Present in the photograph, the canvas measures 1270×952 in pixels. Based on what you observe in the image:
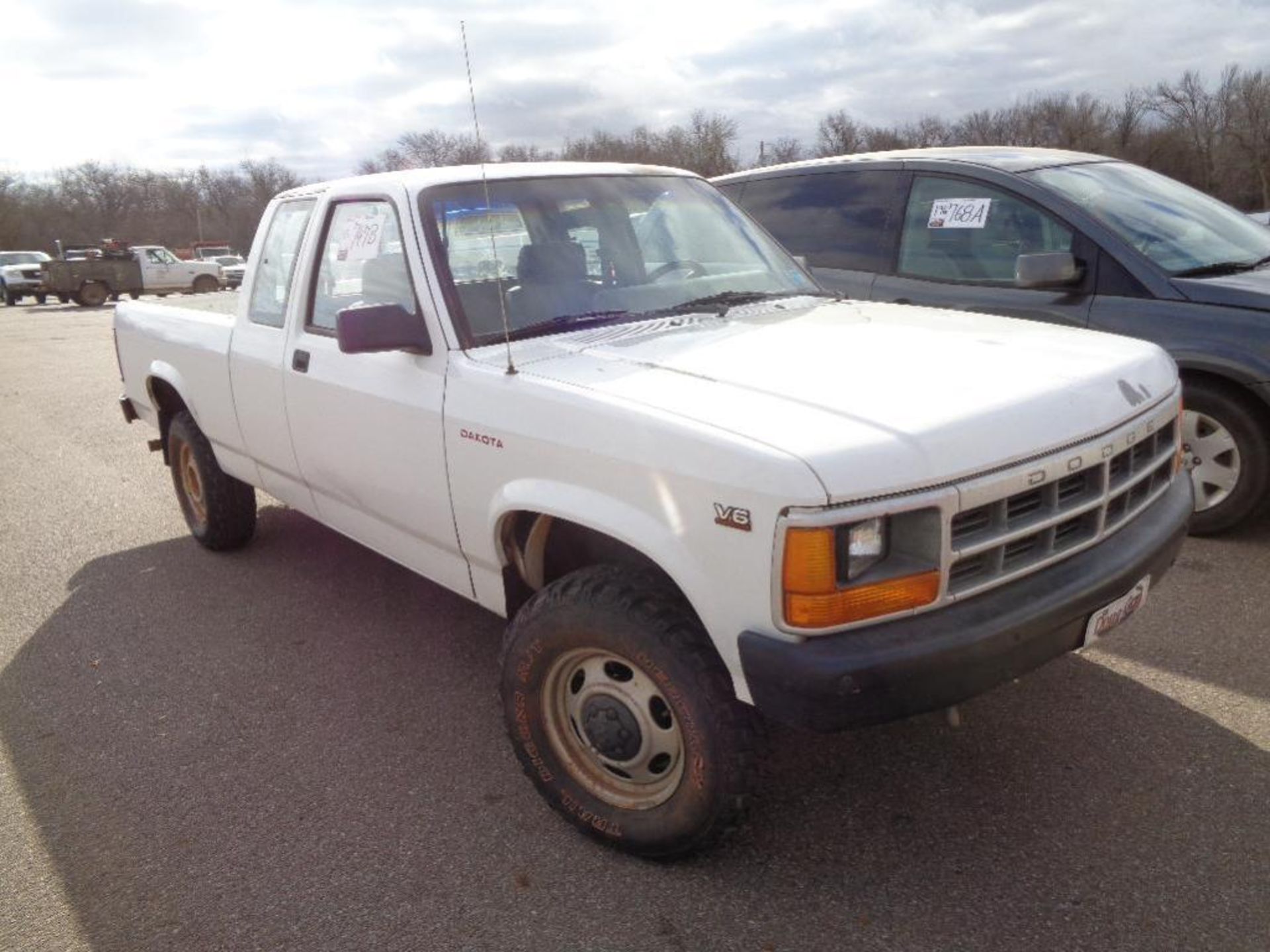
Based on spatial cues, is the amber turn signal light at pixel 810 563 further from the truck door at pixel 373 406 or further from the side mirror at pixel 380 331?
the side mirror at pixel 380 331

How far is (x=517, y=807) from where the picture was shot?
9.64 feet

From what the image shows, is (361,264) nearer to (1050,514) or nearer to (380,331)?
(380,331)

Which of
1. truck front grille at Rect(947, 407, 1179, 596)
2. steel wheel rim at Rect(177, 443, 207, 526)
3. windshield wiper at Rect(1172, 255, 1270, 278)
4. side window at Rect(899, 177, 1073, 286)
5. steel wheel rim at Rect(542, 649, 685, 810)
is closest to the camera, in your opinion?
truck front grille at Rect(947, 407, 1179, 596)

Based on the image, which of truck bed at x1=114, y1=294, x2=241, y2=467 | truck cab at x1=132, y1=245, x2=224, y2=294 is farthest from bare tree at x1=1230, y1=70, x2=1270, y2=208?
truck bed at x1=114, y1=294, x2=241, y2=467

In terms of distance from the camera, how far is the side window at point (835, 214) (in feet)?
18.1

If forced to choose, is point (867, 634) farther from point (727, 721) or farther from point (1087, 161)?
point (1087, 161)

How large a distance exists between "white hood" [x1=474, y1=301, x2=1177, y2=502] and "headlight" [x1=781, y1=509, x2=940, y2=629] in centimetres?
10

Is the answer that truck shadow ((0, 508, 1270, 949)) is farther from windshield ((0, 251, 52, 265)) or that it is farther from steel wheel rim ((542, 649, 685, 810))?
windshield ((0, 251, 52, 265))

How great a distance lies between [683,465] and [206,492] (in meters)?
3.69

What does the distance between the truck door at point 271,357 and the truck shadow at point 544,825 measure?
2.73 ft

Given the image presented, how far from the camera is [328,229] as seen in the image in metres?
3.84

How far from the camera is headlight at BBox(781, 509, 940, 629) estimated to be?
209cm

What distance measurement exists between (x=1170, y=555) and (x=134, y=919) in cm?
301

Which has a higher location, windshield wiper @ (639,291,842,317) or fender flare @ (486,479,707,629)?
windshield wiper @ (639,291,842,317)
